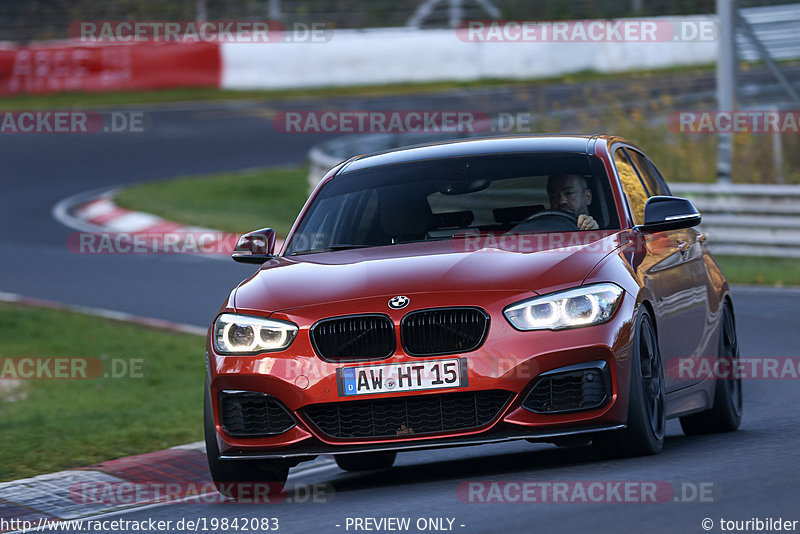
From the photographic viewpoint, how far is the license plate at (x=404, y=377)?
654cm

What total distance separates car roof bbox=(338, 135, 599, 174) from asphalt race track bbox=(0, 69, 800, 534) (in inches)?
61.3

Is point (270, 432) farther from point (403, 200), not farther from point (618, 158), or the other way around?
point (618, 158)

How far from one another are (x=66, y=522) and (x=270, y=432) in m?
1.03

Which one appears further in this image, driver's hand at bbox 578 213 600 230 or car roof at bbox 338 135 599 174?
car roof at bbox 338 135 599 174

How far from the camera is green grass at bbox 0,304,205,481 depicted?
30.5ft

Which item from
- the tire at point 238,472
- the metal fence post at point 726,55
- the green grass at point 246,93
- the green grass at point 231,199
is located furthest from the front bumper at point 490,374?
the green grass at point 246,93

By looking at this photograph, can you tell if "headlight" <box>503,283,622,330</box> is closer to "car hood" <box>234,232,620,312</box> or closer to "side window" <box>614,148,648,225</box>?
"car hood" <box>234,232,620,312</box>

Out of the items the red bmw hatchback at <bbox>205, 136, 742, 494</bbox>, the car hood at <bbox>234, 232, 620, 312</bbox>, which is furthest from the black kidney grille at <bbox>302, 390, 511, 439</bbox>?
the car hood at <bbox>234, 232, 620, 312</bbox>

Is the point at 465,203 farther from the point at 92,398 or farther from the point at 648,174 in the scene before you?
the point at 92,398

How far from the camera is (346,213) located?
817 cm

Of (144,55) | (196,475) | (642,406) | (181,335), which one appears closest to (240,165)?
(144,55)

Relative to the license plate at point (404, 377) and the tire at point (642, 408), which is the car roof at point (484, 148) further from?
the license plate at point (404, 377)

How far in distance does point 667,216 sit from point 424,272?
55.6 inches

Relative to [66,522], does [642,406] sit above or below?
above
